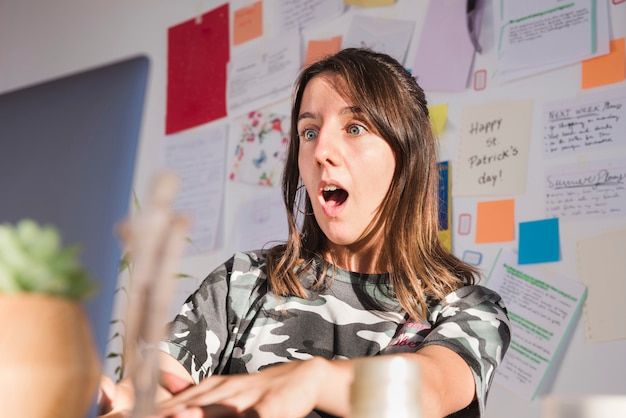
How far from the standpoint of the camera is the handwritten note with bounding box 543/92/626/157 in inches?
56.8

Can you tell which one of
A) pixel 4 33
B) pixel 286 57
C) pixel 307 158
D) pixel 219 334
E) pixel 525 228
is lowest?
pixel 219 334

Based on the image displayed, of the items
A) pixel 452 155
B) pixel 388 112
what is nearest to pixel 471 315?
pixel 388 112

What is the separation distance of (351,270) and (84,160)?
73cm

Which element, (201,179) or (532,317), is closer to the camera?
(532,317)

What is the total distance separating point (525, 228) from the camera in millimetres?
1535

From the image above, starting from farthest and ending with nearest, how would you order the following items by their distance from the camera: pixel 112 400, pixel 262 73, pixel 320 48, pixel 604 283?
pixel 262 73 < pixel 320 48 < pixel 604 283 < pixel 112 400

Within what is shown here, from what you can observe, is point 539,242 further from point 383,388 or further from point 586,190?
point 383,388

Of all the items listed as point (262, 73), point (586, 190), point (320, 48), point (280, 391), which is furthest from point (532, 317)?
point (280, 391)

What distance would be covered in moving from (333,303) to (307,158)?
8.3 inches

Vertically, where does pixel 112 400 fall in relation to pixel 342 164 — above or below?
below

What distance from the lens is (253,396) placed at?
1.46 feet

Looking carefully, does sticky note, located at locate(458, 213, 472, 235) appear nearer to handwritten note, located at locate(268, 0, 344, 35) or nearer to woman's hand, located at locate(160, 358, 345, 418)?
handwritten note, located at locate(268, 0, 344, 35)

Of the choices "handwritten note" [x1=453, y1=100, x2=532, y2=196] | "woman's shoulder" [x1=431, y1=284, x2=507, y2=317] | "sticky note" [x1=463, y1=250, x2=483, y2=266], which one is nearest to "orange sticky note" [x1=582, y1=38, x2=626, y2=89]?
"handwritten note" [x1=453, y1=100, x2=532, y2=196]

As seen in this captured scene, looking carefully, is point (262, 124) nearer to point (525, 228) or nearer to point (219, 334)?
point (525, 228)
